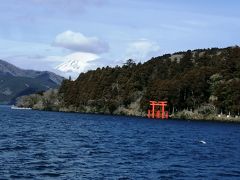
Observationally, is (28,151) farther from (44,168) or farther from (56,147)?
(44,168)

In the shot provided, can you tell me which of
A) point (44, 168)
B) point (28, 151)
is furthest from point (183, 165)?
point (28, 151)

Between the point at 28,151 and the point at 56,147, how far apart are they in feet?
17.8

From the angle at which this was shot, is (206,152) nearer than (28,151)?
No

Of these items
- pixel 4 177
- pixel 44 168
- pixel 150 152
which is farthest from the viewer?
pixel 150 152

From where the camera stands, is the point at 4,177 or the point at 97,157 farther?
the point at 97,157

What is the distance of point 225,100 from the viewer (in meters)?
181

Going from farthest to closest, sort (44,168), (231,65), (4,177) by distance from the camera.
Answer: (231,65) < (44,168) < (4,177)

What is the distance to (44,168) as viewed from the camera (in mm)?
41625

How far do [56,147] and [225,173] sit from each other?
73.2 feet

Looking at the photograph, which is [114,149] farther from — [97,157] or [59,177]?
[59,177]

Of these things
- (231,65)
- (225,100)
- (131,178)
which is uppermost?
(231,65)

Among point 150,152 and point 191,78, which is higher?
point 191,78

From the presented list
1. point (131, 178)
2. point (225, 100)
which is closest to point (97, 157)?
point (131, 178)

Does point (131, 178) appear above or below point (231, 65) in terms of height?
below
